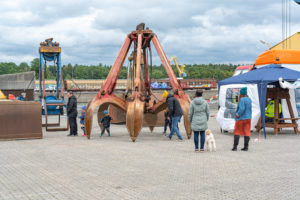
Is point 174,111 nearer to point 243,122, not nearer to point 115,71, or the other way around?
point 115,71

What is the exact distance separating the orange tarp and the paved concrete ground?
5884 millimetres

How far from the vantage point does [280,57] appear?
60.6ft

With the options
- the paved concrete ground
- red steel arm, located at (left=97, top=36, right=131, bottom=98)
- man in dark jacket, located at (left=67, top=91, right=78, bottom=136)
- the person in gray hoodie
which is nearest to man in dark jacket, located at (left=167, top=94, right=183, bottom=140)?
the paved concrete ground

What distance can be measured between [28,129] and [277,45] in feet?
111

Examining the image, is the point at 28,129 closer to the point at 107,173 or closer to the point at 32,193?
the point at 107,173

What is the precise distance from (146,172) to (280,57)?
11.8m

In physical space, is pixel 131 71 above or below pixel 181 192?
above

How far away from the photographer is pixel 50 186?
7.32 m

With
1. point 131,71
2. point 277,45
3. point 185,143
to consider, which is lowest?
point 185,143

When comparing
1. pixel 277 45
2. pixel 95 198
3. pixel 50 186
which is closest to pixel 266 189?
pixel 95 198

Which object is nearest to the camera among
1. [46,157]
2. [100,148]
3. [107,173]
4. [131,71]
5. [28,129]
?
[107,173]

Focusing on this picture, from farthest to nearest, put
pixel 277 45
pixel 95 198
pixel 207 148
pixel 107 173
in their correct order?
pixel 277 45, pixel 207 148, pixel 107 173, pixel 95 198

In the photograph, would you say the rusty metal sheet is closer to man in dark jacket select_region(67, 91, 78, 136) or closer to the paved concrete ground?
man in dark jacket select_region(67, 91, 78, 136)

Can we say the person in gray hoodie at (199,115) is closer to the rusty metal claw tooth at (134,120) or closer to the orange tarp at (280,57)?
the rusty metal claw tooth at (134,120)
